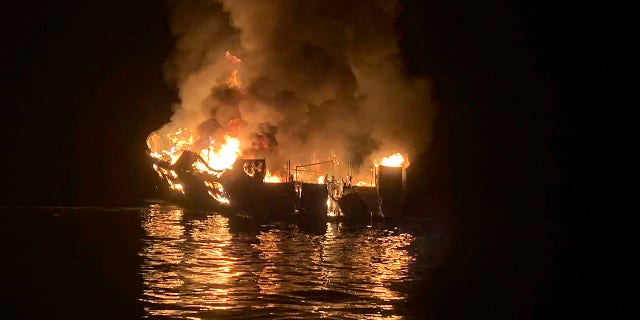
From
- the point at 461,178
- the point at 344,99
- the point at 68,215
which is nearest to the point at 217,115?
the point at 344,99

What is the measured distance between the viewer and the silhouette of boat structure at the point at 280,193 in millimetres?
48938

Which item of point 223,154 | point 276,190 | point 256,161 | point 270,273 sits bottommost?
point 270,273

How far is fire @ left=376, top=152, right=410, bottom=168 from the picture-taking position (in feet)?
198

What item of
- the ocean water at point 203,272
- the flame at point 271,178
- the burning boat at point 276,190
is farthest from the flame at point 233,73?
the ocean water at point 203,272

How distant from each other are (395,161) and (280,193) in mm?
14599

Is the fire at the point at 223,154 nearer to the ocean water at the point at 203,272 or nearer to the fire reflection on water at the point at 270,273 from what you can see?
the ocean water at the point at 203,272

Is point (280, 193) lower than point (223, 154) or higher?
lower

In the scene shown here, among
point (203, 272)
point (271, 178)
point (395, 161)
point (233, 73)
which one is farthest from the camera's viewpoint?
point (395, 161)

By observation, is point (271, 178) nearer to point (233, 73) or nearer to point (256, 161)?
point (256, 161)

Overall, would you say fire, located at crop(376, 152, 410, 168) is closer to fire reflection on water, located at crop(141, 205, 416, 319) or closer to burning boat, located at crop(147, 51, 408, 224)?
burning boat, located at crop(147, 51, 408, 224)

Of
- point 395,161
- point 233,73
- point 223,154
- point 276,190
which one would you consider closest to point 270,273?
point 276,190

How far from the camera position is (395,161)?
60625 millimetres

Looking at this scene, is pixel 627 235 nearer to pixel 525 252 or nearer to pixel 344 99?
pixel 525 252

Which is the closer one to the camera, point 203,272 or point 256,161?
point 203,272
